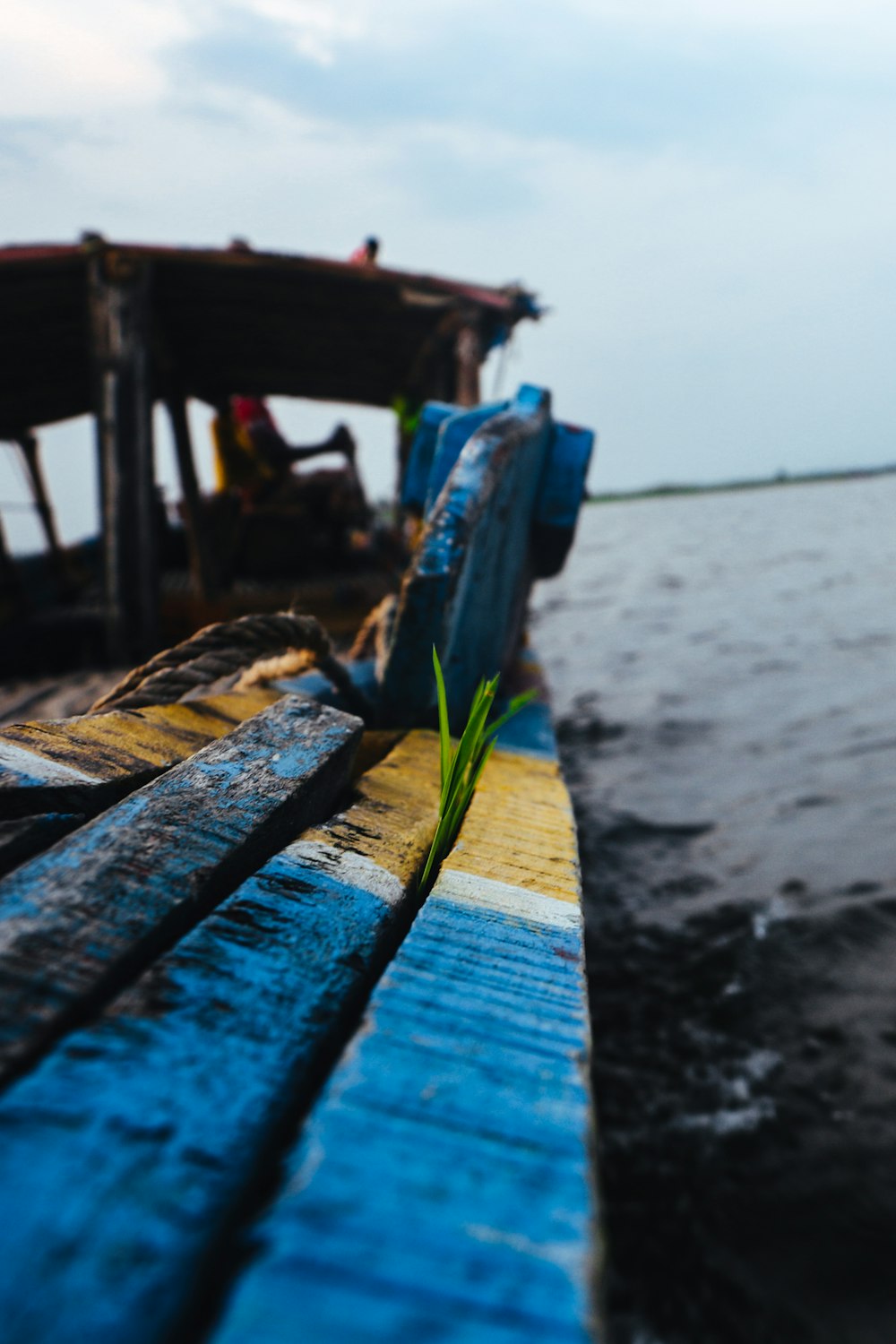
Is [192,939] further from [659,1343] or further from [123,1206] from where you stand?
[659,1343]

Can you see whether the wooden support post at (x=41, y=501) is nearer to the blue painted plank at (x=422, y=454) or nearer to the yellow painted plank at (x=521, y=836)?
the blue painted plank at (x=422, y=454)

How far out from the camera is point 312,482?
31.3ft

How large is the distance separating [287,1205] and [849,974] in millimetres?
2778

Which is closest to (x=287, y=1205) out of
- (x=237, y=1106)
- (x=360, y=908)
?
(x=237, y=1106)

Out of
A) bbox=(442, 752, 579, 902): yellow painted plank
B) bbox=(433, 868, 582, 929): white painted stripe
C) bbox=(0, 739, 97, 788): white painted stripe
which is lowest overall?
bbox=(442, 752, 579, 902): yellow painted plank

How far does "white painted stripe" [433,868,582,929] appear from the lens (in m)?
0.94

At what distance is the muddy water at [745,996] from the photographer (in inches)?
63.9

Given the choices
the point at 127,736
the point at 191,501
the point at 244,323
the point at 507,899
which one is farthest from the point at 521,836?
the point at 191,501

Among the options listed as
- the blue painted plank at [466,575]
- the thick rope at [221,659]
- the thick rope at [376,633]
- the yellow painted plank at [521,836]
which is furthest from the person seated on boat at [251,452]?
the yellow painted plank at [521,836]

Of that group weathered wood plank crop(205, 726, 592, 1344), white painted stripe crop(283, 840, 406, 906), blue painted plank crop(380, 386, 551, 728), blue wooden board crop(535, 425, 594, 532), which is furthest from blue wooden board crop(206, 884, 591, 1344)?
blue wooden board crop(535, 425, 594, 532)

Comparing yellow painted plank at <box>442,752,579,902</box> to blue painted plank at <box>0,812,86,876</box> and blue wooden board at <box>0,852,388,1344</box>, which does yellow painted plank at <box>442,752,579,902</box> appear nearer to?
blue wooden board at <box>0,852,388,1344</box>

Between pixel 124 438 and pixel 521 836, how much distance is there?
5.00 metres

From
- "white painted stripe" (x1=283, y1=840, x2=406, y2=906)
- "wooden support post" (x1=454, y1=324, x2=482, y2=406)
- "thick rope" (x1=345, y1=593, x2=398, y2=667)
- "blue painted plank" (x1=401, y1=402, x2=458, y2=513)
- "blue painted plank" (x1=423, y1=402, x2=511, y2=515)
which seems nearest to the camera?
"white painted stripe" (x1=283, y1=840, x2=406, y2=906)

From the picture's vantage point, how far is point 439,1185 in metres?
0.51
